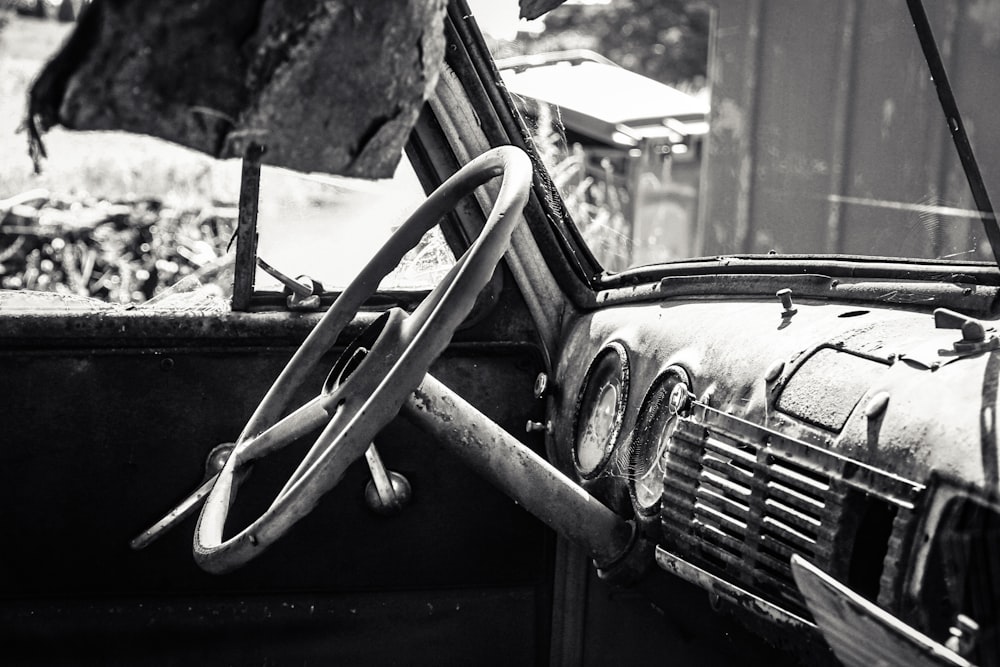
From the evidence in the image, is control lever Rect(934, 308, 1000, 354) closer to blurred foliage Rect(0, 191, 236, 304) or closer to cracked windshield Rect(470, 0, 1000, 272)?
cracked windshield Rect(470, 0, 1000, 272)

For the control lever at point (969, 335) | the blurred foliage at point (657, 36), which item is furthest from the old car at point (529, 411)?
the blurred foliage at point (657, 36)

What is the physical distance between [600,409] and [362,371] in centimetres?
51

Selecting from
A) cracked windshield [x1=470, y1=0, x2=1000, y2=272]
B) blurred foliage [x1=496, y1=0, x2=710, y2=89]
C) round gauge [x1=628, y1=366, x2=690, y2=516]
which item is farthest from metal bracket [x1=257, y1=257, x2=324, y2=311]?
blurred foliage [x1=496, y1=0, x2=710, y2=89]

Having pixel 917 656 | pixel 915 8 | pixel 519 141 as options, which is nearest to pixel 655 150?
pixel 519 141

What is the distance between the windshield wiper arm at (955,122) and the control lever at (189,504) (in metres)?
1.28

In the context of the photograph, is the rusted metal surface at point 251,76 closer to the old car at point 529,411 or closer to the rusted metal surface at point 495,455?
the old car at point 529,411

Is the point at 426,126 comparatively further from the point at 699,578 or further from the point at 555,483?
the point at 699,578

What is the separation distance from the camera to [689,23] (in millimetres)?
16469

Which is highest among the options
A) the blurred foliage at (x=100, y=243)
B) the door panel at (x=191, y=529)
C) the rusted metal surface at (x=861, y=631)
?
the blurred foliage at (x=100, y=243)

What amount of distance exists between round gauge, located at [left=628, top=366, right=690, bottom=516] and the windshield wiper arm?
0.47m

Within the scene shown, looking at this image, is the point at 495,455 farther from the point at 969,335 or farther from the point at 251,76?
the point at 251,76

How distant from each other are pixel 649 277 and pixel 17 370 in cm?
119

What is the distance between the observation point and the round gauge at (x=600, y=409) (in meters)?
1.79

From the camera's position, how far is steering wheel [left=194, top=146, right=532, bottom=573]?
1.37 meters
